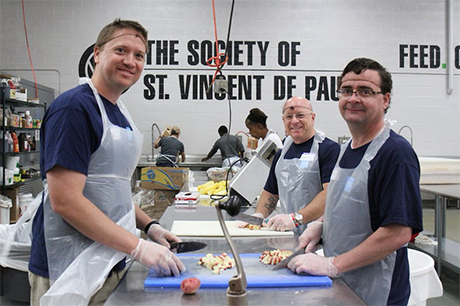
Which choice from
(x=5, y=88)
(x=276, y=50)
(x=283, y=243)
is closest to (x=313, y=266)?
(x=283, y=243)

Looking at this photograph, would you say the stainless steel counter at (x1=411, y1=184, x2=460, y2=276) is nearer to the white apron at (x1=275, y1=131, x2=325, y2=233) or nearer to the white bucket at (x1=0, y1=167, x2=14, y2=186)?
the white apron at (x1=275, y1=131, x2=325, y2=233)

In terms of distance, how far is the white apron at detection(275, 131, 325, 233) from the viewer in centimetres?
220

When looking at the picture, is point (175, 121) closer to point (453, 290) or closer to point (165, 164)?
point (165, 164)

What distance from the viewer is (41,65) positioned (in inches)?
275

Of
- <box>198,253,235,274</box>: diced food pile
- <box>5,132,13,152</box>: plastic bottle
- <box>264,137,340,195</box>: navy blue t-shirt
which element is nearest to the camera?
<box>198,253,235,274</box>: diced food pile

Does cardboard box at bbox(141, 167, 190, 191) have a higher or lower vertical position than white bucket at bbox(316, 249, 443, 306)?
higher

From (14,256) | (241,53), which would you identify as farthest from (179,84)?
(14,256)

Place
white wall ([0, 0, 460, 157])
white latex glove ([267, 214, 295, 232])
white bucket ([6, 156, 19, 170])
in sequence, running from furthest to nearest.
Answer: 1. white wall ([0, 0, 460, 157])
2. white bucket ([6, 156, 19, 170])
3. white latex glove ([267, 214, 295, 232])

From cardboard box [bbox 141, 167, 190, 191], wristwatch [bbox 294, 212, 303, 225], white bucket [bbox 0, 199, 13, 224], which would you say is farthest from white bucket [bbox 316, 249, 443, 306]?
white bucket [bbox 0, 199, 13, 224]

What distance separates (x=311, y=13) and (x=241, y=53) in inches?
60.7

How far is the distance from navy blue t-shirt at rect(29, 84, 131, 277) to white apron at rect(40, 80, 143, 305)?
0.12 ft

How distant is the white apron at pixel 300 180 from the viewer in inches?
86.4

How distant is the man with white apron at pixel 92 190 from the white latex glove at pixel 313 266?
1.24 ft

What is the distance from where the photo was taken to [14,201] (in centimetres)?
482
